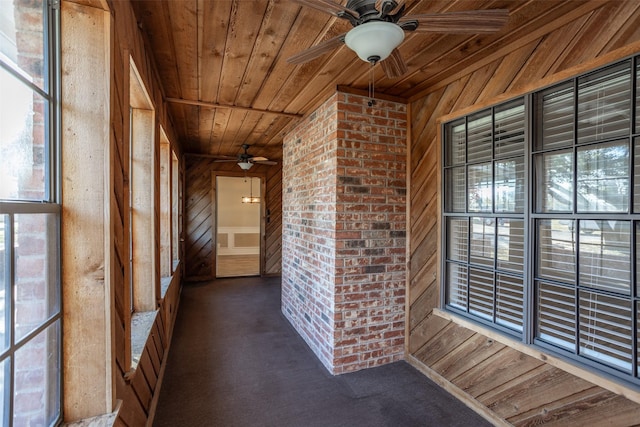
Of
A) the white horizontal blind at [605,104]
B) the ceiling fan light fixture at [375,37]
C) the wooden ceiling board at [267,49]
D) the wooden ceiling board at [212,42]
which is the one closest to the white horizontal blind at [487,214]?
the white horizontal blind at [605,104]

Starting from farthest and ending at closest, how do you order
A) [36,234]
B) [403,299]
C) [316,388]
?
[403,299] < [316,388] < [36,234]

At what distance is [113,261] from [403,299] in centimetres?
246

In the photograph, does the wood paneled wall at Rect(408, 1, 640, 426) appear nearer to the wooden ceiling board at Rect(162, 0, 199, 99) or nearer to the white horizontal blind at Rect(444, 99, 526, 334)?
the white horizontal blind at Rect(444, 99, 526, 334)

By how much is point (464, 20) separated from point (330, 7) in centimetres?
58

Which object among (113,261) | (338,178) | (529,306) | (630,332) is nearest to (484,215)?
(529,306)

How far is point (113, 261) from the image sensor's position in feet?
4.19

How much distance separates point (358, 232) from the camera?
109 inches

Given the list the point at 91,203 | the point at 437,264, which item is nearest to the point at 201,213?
the point at 437,264

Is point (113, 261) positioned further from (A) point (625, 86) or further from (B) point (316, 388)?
(A) point (625, 86)

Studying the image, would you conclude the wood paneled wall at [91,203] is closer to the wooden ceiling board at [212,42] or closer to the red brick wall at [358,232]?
the wooden ceiling board at [212,42]

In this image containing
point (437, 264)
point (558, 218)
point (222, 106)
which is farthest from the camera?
point (222, 106)

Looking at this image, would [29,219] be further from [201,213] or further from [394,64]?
[201,213]

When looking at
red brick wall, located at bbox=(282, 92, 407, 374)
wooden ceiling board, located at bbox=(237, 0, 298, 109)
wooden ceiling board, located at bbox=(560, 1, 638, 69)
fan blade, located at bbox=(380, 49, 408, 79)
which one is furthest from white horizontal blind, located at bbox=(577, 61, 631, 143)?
wooden ceiling board, located at bbox=(237, 0, 298, 109)

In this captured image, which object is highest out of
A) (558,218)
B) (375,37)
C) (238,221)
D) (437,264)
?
(375,37)
